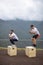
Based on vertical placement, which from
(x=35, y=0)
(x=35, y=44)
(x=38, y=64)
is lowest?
(x=38, y=64)

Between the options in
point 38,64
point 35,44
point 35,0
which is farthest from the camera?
point 35,0

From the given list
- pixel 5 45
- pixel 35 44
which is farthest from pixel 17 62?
pixel 5 45

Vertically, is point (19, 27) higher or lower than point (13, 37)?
higher

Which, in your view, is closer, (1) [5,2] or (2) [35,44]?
(2) [35,44]

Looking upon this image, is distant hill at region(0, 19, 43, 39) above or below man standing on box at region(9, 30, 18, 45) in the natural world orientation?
above

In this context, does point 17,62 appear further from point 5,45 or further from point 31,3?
point 31,3

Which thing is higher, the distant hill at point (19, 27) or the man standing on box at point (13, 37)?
the distant hill at point (19, 27)

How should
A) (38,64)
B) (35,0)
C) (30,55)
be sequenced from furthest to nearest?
(35,0)
(30,55)
(38,64)

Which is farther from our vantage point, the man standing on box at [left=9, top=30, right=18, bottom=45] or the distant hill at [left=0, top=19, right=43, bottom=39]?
the distant hill at [left=0, top=19, right=43, bottom=39]

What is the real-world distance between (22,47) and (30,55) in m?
1.99

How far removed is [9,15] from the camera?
29.9ft

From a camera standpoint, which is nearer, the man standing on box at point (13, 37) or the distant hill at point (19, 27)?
the man standing on box at point (13, 37)

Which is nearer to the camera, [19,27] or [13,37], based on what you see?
[13,37]

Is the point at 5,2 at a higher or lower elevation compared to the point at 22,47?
higher
